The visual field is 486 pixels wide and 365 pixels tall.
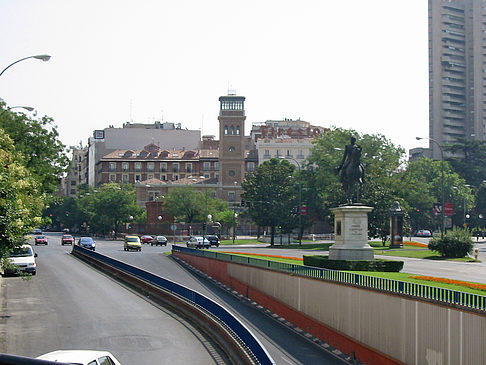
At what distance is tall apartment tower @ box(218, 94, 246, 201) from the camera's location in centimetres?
14200

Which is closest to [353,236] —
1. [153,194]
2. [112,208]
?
[112,208]

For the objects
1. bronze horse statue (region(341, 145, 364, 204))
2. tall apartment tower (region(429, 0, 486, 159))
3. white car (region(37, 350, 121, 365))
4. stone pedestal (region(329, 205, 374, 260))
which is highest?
tall apartment tower (region(429, 0, 486, 159))

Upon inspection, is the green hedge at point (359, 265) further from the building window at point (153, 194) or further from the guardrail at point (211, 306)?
the building window at point (153, 194)

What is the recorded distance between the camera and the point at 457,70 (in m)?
180

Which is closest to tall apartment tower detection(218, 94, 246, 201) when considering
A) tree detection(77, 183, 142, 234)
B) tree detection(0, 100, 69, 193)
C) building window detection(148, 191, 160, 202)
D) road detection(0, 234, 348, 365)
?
building window detection(148, 191, 160, 202)

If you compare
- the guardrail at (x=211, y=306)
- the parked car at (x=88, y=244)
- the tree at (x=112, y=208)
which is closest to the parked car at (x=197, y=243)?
the parked car at (x=88, y=244)

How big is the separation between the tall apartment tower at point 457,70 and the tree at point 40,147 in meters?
130

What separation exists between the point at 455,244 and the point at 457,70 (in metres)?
139

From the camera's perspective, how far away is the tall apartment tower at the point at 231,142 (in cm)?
14200

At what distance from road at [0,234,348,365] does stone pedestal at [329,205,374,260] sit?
5728 mm

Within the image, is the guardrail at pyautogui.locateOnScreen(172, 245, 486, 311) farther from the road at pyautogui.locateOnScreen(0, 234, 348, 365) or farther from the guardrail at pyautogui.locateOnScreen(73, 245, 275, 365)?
the guardrail at pyautogui.locateOnScreen(73, 245, 275, 365)

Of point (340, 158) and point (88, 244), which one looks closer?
point (88, 244)

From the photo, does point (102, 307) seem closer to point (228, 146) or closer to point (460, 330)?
point (460, 330)

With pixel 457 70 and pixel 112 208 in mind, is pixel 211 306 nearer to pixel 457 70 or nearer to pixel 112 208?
pixel 112 208
